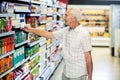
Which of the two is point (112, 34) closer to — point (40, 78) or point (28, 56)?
point (40, 78)

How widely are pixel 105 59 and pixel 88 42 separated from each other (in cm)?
764

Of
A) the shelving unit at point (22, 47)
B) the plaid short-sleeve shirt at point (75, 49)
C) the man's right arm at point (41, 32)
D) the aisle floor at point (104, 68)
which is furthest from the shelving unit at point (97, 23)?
the plaid short-sleeve shirt at point (75, 49)

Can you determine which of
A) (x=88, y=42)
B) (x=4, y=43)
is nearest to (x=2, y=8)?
(x=4, y=43)

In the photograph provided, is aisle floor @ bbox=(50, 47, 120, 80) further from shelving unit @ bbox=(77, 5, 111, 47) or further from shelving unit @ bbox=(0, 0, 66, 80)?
shelving unit @ bbox=(77, 5, 111, 47)

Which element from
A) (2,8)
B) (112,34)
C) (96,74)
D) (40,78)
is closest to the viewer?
(2,8)

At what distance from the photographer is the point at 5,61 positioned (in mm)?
3537

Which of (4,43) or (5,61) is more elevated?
(4,43)

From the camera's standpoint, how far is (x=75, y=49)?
3.79 metres

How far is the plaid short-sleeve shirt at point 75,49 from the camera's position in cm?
375

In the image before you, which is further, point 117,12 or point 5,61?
point 117,12

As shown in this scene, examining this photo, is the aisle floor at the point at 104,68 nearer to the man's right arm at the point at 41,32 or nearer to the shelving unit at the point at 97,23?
the man's right arm at the point at 41,32

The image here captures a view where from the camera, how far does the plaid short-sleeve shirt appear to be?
Result: 3.75 meters

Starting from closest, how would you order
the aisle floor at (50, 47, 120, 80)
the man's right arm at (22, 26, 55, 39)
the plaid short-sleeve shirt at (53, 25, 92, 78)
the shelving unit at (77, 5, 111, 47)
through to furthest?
1. the plaid short-sleeve shirt at (53, 25, 92, 78)
2. the man's right arm at (22, 26, 55, 39)
3. the aisle floor at (50, 47, 120, 80)
4. the shelving unit at (77, 5, 111, 47)

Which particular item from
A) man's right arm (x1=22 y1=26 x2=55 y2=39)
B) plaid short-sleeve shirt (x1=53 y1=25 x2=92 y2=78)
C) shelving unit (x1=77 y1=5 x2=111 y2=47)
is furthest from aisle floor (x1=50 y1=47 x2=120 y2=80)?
plaid short-sleeve shirt (x1=53 y1=25 x2=92 y2=78)
